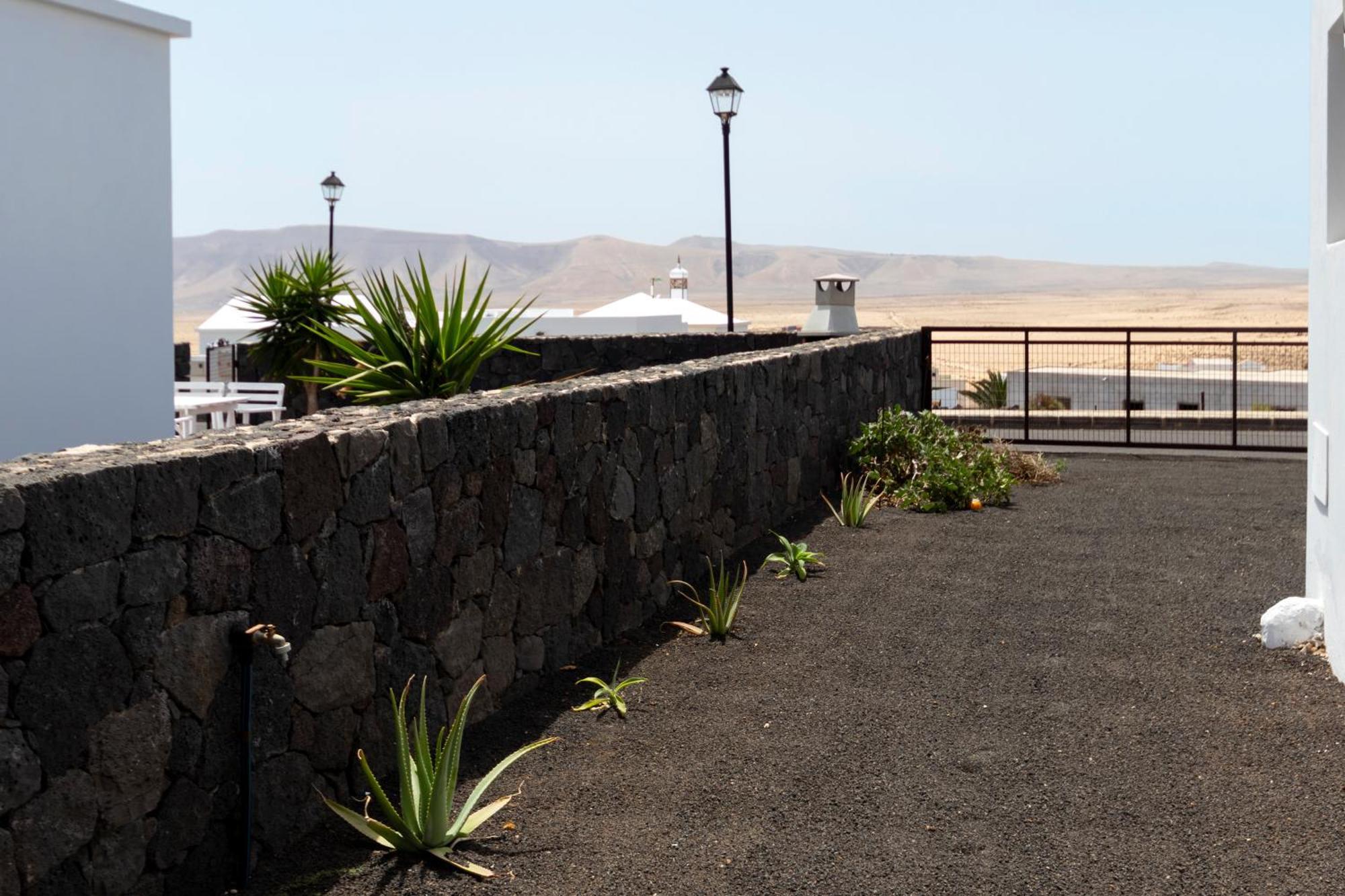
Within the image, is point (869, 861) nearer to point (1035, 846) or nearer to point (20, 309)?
point (1035, 846)

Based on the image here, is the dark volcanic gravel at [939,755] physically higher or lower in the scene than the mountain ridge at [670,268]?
lower

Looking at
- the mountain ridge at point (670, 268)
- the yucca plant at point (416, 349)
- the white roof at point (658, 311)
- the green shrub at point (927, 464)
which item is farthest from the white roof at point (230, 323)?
the mountain ridge at point (670, 268)

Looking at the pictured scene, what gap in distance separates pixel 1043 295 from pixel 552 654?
14481 cm

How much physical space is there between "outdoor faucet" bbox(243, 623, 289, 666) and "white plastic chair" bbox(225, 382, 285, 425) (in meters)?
9.13

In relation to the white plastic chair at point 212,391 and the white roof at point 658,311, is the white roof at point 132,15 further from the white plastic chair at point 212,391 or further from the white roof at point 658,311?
the white roof at point 658,311

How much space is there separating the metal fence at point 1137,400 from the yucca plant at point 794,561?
17.7 ft

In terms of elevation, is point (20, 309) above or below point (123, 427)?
above

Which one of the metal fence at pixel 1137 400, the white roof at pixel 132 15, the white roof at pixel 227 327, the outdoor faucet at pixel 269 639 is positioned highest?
the white roof at pixel 132 15

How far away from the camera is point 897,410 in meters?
13.1

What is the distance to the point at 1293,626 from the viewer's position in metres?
7.17

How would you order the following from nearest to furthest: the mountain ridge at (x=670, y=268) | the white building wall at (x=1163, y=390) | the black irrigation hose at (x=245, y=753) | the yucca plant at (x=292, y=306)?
the black irrigation hose at (x=245, y=753)
the yucca plant at (x=292, y=306)
the white building wall at (x=1163, y=390)
the mountain ridge at (x=670, y=268)

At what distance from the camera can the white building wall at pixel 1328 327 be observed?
6566mm

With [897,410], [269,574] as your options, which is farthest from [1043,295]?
[269,574]

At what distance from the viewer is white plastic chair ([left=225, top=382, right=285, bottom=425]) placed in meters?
13.5
